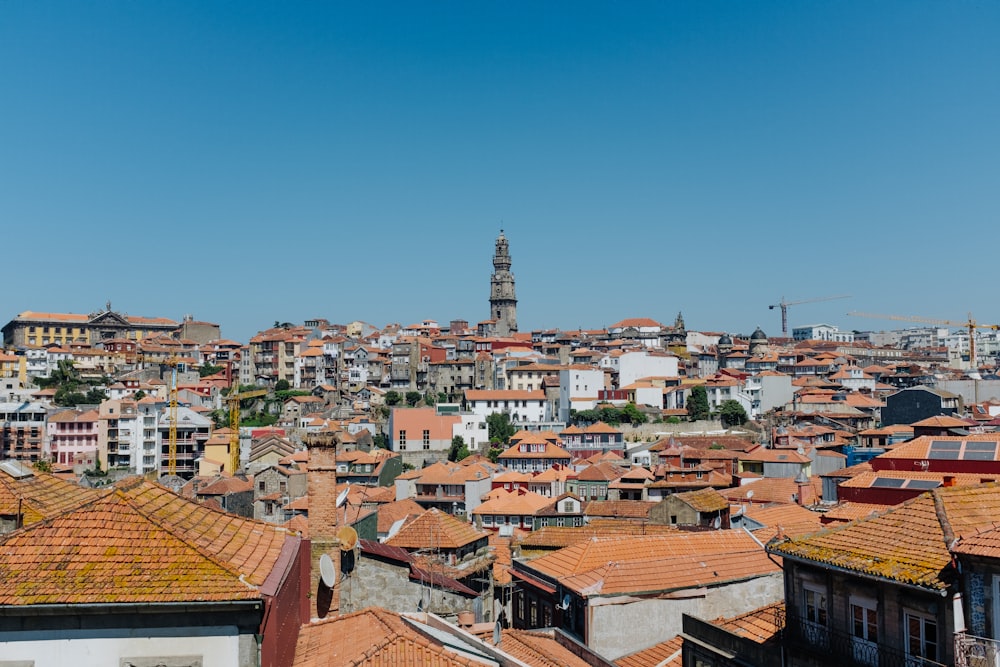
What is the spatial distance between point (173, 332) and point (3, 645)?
501 ft

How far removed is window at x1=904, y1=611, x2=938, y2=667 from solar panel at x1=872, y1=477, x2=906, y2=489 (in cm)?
1376

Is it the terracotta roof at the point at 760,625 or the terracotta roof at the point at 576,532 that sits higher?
the terracotta roof at the point at 760,625

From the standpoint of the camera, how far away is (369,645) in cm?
1030

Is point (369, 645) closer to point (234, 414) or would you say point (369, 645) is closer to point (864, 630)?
point (864, 630)

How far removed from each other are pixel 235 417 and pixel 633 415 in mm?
40688

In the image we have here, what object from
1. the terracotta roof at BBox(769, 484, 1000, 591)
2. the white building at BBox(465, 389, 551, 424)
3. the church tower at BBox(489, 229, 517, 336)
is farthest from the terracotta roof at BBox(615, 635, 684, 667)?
the church tower at BBox(489, 229, 517, 336)

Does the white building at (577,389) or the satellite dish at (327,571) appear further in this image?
the white building at (577,389)

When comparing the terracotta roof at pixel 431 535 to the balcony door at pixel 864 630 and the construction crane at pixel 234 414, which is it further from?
the construction crane at pixel 234 414

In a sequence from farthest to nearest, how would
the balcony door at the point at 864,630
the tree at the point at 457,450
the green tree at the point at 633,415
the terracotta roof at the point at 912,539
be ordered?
the green tree at the point at 633,415
the tree at the point at 457,450
the balcony door at the point at 864,630
the terracotta roof at the point at 912,539

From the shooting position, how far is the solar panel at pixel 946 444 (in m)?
24.9

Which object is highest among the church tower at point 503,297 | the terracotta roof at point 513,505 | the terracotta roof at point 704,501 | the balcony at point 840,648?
the church tower at point 503,297

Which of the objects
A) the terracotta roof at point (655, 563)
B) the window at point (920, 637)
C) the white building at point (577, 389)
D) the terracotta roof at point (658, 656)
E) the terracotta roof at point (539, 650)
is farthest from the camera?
the white building at point (577, 389)

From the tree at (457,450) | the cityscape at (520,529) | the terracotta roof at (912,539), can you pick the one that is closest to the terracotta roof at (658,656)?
the cityscape at (520,529)

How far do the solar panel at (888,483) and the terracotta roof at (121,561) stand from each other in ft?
63.9
